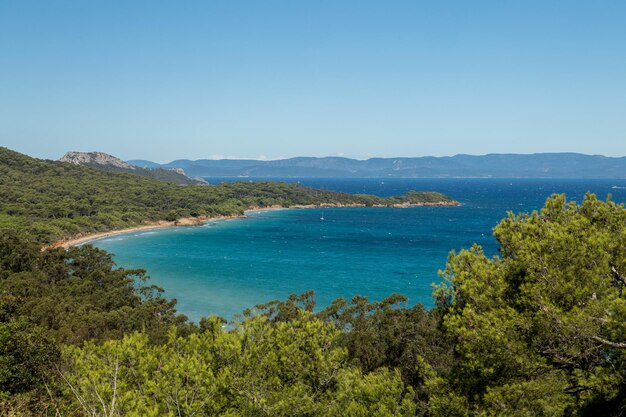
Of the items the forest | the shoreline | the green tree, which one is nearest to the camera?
the green tree

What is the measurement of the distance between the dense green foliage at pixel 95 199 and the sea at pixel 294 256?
10.8 m

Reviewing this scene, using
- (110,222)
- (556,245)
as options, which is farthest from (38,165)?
(556,245)

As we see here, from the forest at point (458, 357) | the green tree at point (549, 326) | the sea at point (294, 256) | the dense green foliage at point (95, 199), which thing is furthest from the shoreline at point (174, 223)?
the green tree at point (549, 326)

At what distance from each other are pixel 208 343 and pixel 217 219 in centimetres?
13232

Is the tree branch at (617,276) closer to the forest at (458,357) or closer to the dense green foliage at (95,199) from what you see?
the forest at (458,357)

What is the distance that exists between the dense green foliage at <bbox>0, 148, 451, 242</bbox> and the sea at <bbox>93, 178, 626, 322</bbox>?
10.8 metres

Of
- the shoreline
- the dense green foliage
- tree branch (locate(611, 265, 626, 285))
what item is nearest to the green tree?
tree branch (locate(611, 265, 626, 285))

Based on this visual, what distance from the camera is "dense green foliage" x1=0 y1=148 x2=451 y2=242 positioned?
104 m

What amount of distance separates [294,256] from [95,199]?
245 feet

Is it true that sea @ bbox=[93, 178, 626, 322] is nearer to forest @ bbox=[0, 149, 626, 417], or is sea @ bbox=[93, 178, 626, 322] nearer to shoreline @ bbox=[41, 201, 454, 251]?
shoreline @ bbox=[41, 201, 454, 251]

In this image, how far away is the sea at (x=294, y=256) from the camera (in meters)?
62.0

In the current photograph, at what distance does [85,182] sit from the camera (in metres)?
156

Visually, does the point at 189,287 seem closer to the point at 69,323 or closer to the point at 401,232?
the point at 69,323

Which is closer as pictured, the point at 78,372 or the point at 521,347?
the point at 521,347
